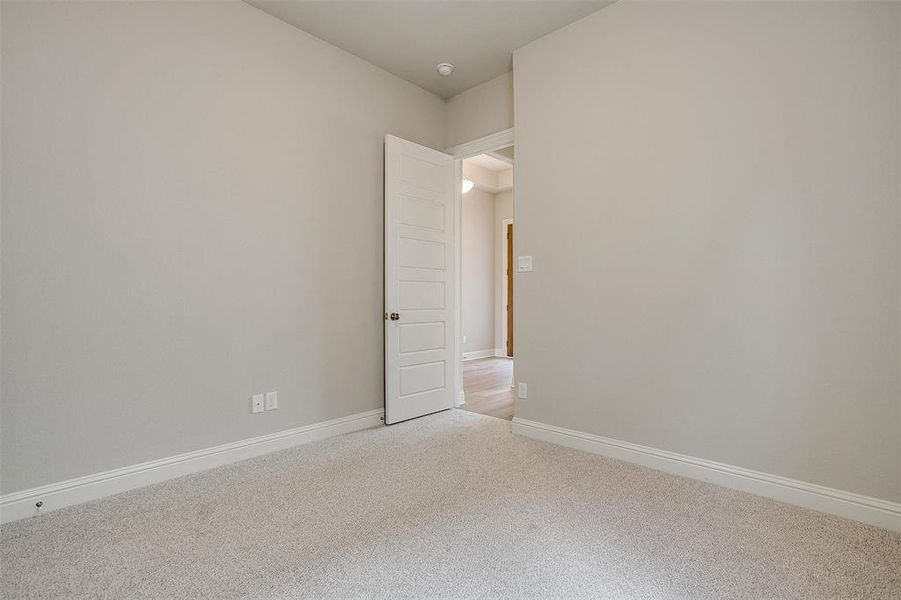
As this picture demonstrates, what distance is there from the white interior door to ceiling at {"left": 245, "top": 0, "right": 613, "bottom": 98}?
0.64 metres

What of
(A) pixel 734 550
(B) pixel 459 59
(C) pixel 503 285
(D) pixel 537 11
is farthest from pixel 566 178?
(C) pixel 503 285

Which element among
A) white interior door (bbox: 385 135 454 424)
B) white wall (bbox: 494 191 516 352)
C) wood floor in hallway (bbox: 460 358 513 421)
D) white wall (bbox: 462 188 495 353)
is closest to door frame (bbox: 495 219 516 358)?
white wall (bbox: 494 191 516 352)

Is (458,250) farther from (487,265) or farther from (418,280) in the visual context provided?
(487,265)

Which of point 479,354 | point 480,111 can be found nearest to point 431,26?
point 480,111

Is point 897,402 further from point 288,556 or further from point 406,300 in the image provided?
point 406,300

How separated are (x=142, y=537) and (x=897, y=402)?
127 inches

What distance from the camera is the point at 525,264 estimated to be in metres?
3.07

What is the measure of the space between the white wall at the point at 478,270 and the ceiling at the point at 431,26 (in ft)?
11.6

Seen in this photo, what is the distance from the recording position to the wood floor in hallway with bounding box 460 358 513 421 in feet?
12.3

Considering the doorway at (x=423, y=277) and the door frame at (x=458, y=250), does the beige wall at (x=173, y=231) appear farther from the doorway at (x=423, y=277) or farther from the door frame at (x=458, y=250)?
the door frame at (x=458, y=250)

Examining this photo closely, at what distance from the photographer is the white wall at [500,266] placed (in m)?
7.32

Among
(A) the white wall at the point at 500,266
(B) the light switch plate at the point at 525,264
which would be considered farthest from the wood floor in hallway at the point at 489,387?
(B) the light switch plate at the point at 525,264

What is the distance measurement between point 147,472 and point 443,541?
5.50 ft

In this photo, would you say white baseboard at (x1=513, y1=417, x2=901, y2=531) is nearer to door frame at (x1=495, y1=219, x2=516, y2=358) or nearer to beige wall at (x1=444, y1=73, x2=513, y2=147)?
beige wall at (x1=444, y1=73, x2=513, y2=147)
